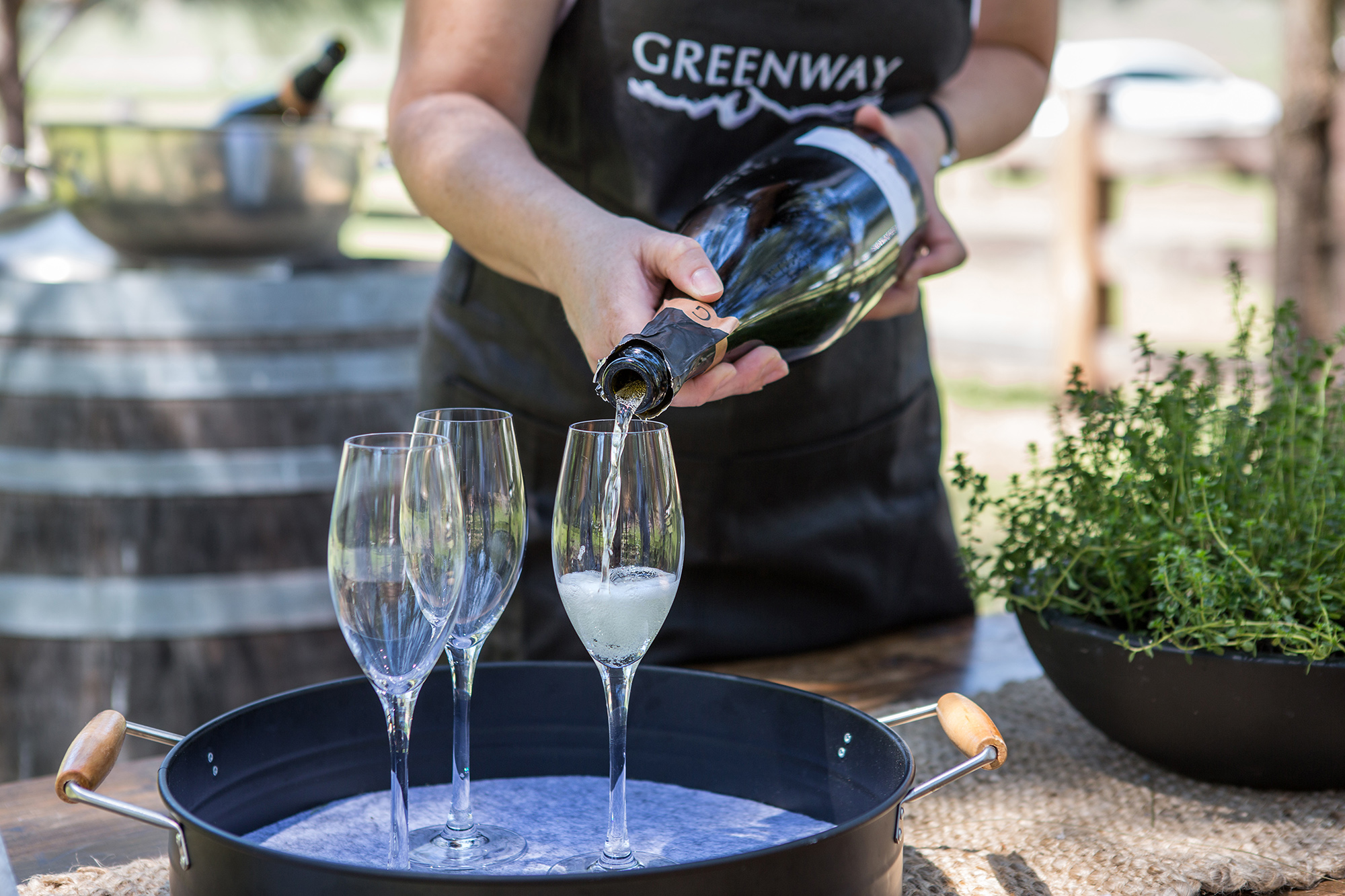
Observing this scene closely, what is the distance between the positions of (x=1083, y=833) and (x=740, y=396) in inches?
22.4

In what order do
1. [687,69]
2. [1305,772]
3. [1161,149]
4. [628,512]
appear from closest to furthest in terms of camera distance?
1. [628,512]
2. [1305,772]
3. [687,69]
4. [1161,149]

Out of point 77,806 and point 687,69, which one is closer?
point 77,806

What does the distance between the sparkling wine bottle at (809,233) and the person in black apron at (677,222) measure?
0.05 m

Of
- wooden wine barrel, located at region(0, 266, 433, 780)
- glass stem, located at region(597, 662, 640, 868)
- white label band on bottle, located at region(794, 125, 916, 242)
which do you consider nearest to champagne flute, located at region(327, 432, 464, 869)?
glass stem, located at region(597, 662, 640, 868)

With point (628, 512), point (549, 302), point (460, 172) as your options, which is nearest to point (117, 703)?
point (549, 302)

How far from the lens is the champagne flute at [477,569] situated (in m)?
0.72

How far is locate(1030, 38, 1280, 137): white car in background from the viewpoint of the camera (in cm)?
1035

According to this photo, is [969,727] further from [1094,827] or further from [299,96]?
[299,96]

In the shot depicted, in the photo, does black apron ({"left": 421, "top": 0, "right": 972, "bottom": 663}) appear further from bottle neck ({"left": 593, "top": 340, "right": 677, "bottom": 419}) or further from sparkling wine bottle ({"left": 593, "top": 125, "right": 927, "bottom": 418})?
bottle neck ({"left": 593, "top": 340, "right": 677, "bottom": 419})

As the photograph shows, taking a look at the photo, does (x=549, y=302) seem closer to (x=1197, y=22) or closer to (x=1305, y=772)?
(x=1305, y=772)

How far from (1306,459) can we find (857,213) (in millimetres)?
379

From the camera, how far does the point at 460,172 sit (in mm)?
1064

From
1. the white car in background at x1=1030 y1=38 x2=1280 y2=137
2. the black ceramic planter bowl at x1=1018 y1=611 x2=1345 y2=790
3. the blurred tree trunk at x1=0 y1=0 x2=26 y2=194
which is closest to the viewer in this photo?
the black ceramic planter bowl at x1=1018 y1=611 x2=1345 y2=790

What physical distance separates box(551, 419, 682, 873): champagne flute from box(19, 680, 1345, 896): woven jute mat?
198mm
